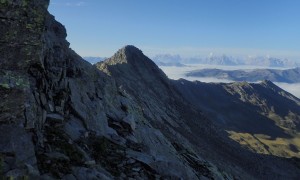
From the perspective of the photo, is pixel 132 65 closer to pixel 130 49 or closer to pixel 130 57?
pixel 130 57

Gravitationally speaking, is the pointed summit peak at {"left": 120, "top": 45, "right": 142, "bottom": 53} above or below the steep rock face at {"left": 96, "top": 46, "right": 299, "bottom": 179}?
above

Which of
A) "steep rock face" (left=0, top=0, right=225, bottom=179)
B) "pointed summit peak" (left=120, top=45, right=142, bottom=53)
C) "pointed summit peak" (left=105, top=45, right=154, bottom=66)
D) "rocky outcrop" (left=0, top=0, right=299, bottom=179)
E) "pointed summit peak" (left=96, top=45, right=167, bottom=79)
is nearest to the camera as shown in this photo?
"steep rock face" (left=0, top=0, right=225, bottom=179)

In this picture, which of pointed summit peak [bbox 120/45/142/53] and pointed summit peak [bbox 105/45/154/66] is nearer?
pointed summit peak [bbox 105/45/154/66]

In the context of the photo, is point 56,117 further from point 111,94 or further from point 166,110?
point 166,110

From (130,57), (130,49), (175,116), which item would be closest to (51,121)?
(175,116)

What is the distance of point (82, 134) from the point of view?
2647cm

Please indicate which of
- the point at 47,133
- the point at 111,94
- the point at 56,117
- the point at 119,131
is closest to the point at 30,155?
the point at 47,133

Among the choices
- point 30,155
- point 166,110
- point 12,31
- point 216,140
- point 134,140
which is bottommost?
point 216,140

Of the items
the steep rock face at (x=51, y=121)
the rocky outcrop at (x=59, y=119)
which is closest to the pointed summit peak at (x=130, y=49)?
the rocky outcrop at (x=59, y=119)

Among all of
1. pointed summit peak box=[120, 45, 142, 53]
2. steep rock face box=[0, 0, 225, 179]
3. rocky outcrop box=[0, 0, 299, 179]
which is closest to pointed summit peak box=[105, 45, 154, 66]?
pointed summit peak box=[120, 45, 142, 53]

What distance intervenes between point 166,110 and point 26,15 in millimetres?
82923

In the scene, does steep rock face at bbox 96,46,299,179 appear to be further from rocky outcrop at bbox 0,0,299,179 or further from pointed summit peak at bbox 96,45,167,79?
rocky outcrop at bbox 0,0,299,179

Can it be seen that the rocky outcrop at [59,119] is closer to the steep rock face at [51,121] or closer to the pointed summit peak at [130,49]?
the steep rock face at [51,121]

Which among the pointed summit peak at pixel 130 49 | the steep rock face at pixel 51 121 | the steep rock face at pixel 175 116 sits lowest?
the steep rock face at pixel 175 116
